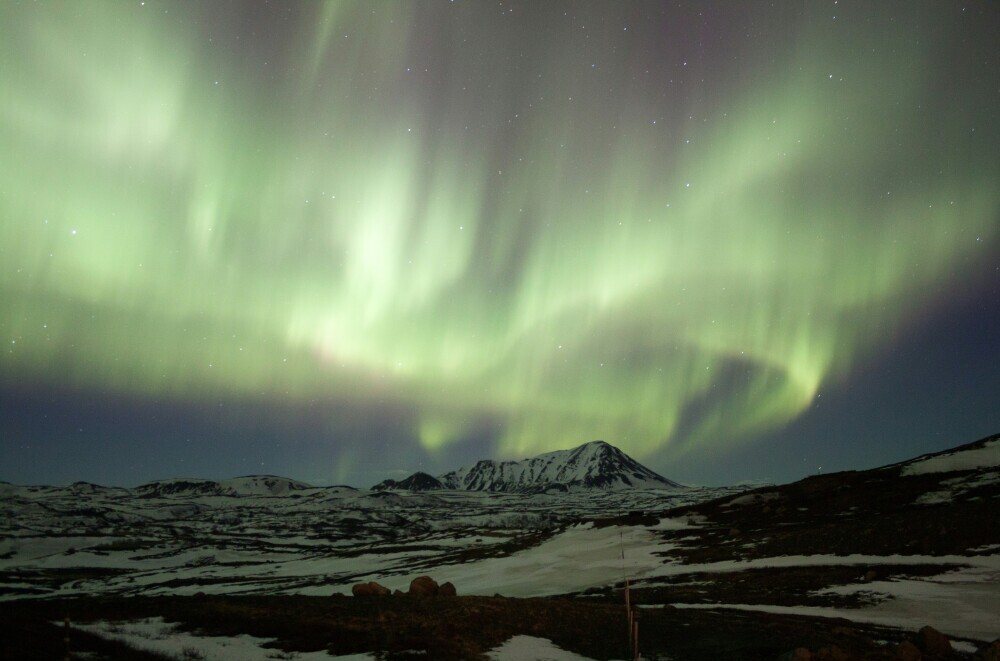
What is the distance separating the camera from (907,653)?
70.0 feet

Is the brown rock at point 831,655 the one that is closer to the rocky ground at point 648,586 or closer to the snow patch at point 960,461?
the rocky ground at point 648,586

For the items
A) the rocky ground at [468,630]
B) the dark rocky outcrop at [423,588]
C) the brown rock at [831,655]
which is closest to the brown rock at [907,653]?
the rocky ground at [468,630]

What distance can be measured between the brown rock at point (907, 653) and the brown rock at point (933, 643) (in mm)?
2760

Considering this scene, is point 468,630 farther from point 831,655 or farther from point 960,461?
point 960,461

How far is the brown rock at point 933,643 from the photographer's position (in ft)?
77.7

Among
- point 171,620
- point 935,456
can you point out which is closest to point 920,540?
point 171,620

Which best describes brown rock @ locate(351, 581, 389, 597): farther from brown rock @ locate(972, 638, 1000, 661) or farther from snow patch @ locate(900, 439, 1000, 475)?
snow patch @ locate(900, 439, 1000, 475)

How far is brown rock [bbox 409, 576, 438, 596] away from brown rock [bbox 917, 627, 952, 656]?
1151 inches

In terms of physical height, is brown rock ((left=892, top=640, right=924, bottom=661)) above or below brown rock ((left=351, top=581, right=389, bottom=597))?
below

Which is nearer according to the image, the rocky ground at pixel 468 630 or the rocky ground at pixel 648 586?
the rocky ground at pixel 468 630

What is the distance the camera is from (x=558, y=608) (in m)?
33.6

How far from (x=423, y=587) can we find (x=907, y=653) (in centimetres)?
2944

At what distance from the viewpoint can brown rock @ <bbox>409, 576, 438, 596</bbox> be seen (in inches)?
1548

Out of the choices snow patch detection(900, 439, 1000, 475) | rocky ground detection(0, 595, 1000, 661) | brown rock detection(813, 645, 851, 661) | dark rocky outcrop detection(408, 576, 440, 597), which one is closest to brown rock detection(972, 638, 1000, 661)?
rocky ground detection(0, 595, 1000, 661)
